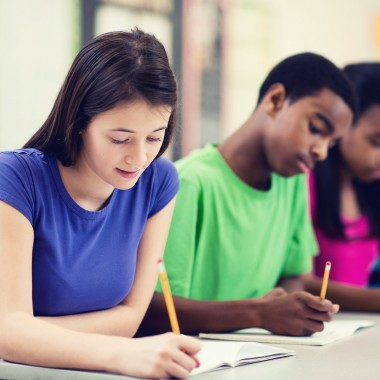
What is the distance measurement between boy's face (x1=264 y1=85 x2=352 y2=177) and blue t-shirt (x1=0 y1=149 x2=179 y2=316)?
0.48 m

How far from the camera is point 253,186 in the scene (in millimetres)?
1877

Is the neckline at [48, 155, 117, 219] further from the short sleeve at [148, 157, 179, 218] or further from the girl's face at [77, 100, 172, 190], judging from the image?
the short sleeve at [148, 157, 179, 218]

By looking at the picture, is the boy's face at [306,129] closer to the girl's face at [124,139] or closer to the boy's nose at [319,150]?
the boy's nose at [319,150]

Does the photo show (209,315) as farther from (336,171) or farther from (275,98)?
(336,171)

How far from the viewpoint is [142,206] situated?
1.45 meters

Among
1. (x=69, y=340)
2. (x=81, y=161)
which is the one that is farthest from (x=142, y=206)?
(x=69, y=340)

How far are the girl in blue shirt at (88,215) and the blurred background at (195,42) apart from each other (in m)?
1.50

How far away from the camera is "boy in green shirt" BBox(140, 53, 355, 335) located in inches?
67.2

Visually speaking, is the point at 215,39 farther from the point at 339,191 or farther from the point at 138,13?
the point at 339,191

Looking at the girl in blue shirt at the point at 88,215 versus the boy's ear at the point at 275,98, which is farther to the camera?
the boy's ear at the point at 275,98

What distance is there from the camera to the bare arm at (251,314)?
1.45 metres

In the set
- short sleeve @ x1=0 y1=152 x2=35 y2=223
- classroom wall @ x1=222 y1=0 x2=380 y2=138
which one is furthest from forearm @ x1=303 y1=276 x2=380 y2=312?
classroom wall @ x1=222 y1=0 x2=380 y2=138

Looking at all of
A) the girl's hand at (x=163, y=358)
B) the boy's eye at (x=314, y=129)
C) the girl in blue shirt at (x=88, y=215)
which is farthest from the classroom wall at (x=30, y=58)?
the girl's hand at (x=163, y=358)

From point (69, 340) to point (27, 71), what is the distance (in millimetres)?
2176
